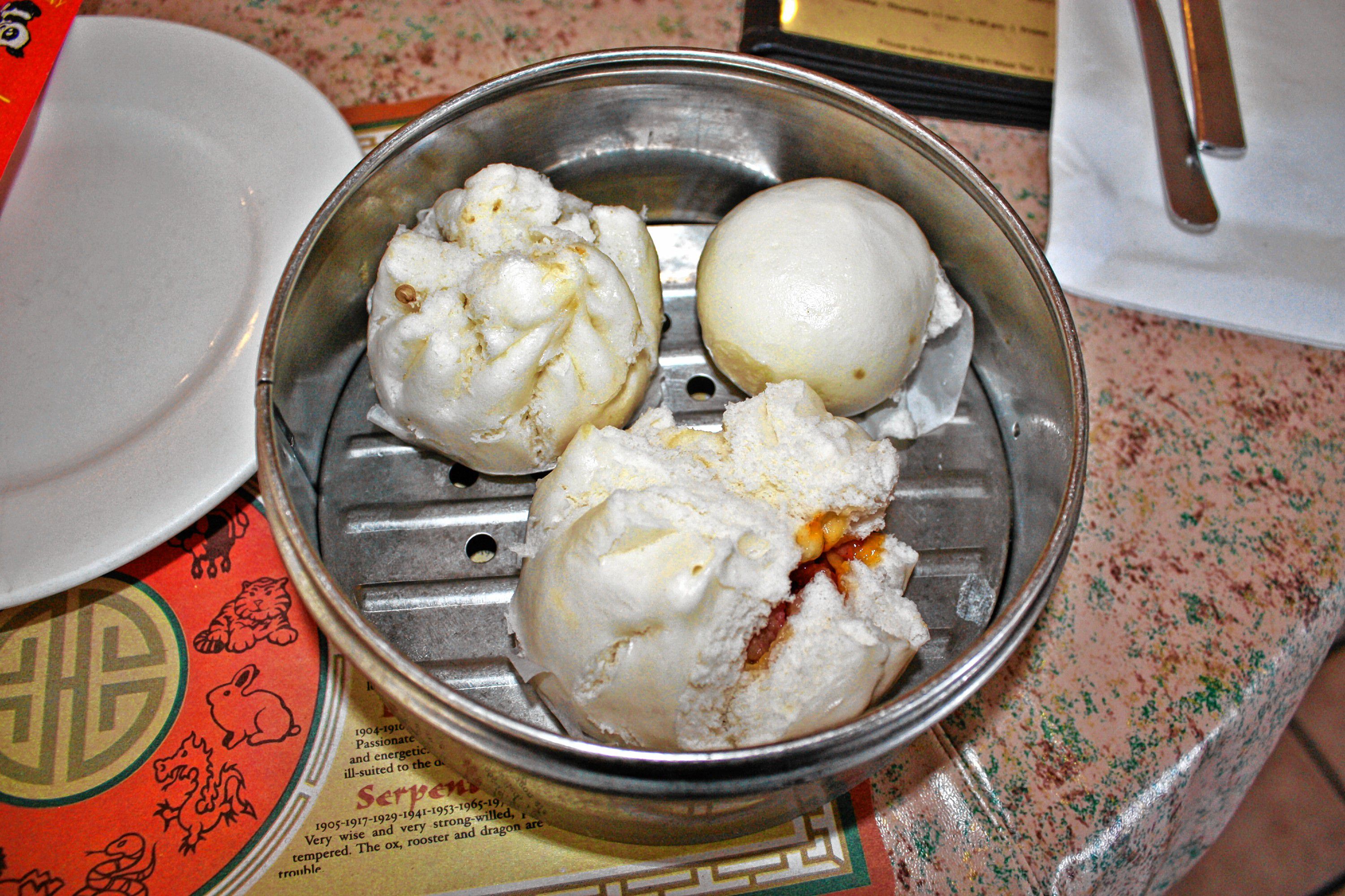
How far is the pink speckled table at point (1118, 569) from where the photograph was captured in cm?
65

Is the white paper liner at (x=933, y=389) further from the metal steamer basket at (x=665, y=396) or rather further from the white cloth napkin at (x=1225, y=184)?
the white cloth napkin at (x=1225, y=184)

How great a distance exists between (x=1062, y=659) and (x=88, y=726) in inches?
31.0

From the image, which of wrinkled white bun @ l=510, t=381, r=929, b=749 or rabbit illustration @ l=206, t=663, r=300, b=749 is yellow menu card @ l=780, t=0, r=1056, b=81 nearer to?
wrinkled white bun @ l=510, t=381, r=929, b=749

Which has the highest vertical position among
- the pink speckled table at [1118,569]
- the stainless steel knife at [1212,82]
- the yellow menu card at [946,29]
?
the yellow menu card at [946,29]

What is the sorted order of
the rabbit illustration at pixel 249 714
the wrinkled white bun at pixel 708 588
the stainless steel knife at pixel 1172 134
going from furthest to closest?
the stainless steel knife at pixel 1172 134 → the rabbit illustration at pixel 249 714 → the wrinkled white bun at pixel 708 588

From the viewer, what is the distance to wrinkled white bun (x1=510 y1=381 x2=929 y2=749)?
21.0 inches

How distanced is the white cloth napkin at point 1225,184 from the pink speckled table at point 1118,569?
3 cm

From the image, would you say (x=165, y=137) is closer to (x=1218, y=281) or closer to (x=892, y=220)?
(x=892, y=220)

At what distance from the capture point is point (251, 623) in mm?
690

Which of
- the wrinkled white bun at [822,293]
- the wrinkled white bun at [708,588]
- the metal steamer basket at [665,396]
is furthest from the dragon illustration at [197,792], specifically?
the wrinkled white bun at [822,293]

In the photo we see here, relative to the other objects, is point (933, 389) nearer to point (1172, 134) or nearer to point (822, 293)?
point (822, 293)

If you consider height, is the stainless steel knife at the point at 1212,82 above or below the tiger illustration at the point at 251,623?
above

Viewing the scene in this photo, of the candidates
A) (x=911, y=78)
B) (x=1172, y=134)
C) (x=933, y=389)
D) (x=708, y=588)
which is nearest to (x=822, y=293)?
(x=933, y=389)

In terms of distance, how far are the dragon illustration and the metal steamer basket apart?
0.14 meters
